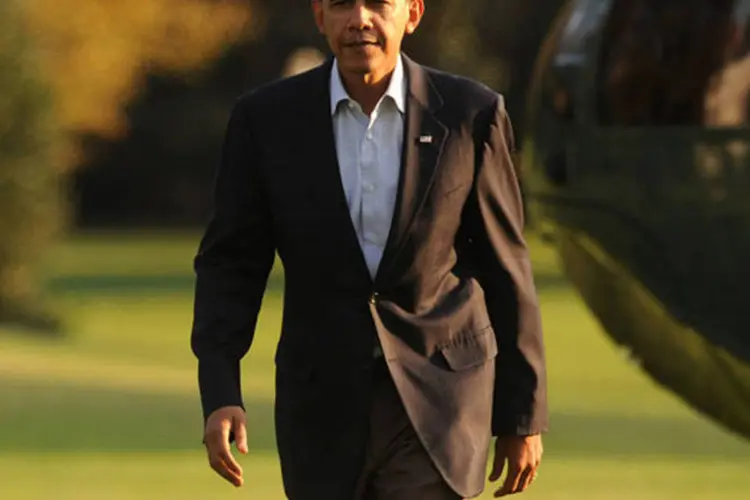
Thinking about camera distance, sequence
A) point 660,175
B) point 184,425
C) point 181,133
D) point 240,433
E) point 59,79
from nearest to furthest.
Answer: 1. point 240,433
2. point 660,175
3. point 184,425
4. point 59,79
5. point 181,133

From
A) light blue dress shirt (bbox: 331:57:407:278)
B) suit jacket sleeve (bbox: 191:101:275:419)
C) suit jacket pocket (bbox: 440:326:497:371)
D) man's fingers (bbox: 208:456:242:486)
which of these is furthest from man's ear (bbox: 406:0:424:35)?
→ man's fingers (bbox: 208:456:242:486)

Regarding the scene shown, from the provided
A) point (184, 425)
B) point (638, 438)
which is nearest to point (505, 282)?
point (638, 438)

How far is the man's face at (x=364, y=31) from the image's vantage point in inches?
214

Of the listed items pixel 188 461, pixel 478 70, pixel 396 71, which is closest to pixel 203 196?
pixel 478 70

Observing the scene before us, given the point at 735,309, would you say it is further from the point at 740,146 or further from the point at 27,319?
the point at 27,319

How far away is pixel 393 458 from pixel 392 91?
2.56 feet

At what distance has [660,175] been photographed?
12906 millimetres

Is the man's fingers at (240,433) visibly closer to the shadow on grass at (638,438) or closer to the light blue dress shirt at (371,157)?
the light blue dress shirt at (371,157)

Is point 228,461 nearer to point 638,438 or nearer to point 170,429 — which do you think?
point 638,438

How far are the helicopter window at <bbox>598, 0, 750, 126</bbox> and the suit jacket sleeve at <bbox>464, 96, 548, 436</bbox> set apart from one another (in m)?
7.42

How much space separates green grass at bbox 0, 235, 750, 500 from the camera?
13812mm

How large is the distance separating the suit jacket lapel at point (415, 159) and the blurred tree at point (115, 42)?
90.2 feet

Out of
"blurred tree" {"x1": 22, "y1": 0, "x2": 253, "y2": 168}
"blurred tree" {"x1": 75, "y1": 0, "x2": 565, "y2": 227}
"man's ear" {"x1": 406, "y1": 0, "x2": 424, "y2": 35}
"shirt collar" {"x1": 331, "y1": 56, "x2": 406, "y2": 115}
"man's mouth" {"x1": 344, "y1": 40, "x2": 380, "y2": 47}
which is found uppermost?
"man's ear" {"x1": 406, "y1": 0, "x2": 424, "y2": 35}

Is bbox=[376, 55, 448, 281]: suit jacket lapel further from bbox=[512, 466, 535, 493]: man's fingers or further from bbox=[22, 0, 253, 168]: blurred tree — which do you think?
bbox=[22, 0, 253, 168]: blurred tree
